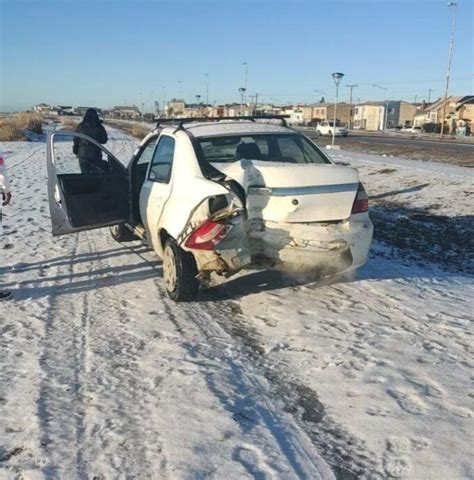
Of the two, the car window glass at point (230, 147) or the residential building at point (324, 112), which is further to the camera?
the residential building at point (324, 112)

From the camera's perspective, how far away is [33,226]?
9.23 metres

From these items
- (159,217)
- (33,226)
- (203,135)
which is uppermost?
(203,135)

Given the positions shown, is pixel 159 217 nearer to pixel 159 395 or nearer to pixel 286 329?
pixel 286 329

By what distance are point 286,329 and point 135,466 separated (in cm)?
217

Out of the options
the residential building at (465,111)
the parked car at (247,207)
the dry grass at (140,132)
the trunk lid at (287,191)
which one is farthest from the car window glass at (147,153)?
the residential building at (465,111)

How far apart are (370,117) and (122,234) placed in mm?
112353

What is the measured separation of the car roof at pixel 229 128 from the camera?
5.84 metres

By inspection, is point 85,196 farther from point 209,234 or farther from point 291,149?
point 291,149

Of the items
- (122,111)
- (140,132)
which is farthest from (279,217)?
(122,111)

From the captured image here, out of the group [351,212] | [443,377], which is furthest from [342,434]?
[351,212]

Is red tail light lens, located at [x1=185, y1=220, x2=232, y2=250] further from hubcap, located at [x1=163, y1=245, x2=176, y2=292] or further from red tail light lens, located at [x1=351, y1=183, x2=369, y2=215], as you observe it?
red tail light lens, located at [x1=351, y1=183, x2=369, y2=215]

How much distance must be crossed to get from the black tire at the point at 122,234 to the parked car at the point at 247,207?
83.2 inches

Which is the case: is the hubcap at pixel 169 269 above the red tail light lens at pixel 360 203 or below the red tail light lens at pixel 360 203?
below

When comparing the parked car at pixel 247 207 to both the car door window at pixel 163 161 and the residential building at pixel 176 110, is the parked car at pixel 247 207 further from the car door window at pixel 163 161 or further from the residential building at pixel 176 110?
the residential building at pixel 176 110
